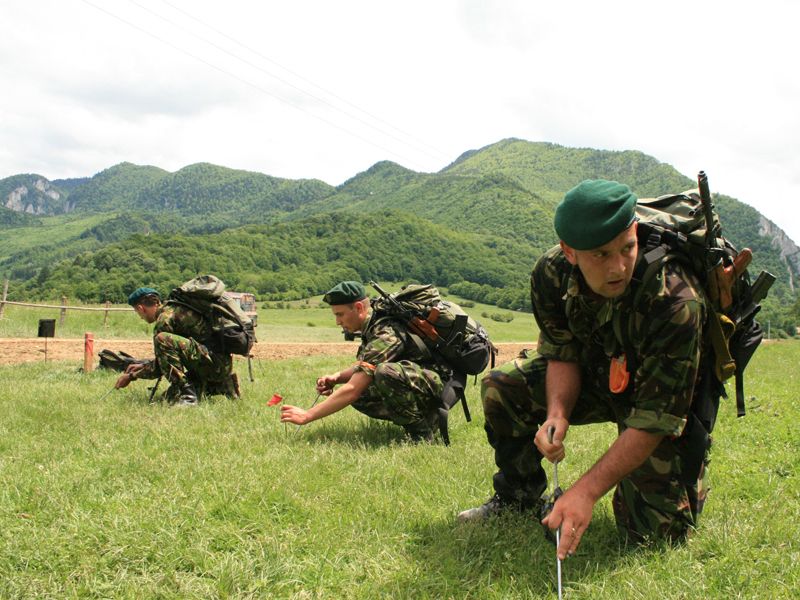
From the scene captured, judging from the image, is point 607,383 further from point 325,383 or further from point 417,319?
point 325,383

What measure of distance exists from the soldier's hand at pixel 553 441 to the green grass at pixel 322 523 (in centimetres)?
59

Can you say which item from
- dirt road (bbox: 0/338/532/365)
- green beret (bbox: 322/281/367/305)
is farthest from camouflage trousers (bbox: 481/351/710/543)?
dirt road (bbox: 0/338/532/365)

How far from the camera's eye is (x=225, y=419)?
22.2 feet

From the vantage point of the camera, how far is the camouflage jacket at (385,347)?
5398 millimetres

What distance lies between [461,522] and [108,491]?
93.8 inches

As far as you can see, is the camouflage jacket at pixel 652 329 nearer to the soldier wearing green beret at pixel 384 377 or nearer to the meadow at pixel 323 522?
the meadow at pixel 323 522

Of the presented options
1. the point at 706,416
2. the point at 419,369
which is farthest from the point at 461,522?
the point at 419,369

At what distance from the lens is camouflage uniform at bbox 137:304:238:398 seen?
7605mm

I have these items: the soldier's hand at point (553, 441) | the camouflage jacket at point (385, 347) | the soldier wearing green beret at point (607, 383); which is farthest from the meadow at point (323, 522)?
the camouflage jacket at point (385, 347)

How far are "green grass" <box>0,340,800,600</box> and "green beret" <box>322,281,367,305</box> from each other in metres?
1.31

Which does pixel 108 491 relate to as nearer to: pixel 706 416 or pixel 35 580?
pixel 35 580

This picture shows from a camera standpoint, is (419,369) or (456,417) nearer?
(419,369)

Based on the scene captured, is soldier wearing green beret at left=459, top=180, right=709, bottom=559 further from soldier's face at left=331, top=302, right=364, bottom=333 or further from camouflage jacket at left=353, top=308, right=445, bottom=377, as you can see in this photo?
soldier's face at left=331, top=302, right=364, bottom=333

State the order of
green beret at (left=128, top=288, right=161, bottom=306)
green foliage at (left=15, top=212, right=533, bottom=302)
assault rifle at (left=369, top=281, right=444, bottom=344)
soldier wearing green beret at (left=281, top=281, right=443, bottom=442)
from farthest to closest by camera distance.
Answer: green foliage at (left=15, top=212, right=533, bottom=302)
green beret at (left=128, top=288, right=161, bottom=306)
assault rifle at (left=369, top=281, right=444, bottom=344)
soldier wearing green beret at (left=281, top=281, right=443, bottom=442)
